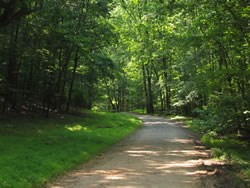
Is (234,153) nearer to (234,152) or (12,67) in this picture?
(234,152)

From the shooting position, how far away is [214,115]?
1455 cm

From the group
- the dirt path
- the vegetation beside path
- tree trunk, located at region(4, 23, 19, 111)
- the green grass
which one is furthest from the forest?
the dirt path

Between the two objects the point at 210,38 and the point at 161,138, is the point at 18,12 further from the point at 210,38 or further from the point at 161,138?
the point at 161,138

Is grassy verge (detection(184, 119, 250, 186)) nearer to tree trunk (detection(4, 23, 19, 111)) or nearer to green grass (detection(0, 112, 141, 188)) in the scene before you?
green grass (detection(0, 112, 141, 188))

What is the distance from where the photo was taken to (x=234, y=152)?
42.3 feet

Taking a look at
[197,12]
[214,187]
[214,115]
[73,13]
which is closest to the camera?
[214,187]

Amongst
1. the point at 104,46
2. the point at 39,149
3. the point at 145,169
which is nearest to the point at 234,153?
the point at 145,169

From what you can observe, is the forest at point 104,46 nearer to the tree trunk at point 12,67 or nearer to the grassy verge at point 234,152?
the tree trunk at point 12,67

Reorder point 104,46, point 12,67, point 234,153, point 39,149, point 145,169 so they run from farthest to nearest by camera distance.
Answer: point 104,46
point 12,67
point 234,153
point 39,149
point 145,169

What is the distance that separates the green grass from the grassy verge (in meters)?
4.77

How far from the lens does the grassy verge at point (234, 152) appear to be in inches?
373

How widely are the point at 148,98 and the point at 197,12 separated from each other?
33.4 metres

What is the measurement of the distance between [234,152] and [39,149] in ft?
25.1

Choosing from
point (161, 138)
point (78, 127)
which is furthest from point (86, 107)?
point (161, 138)
